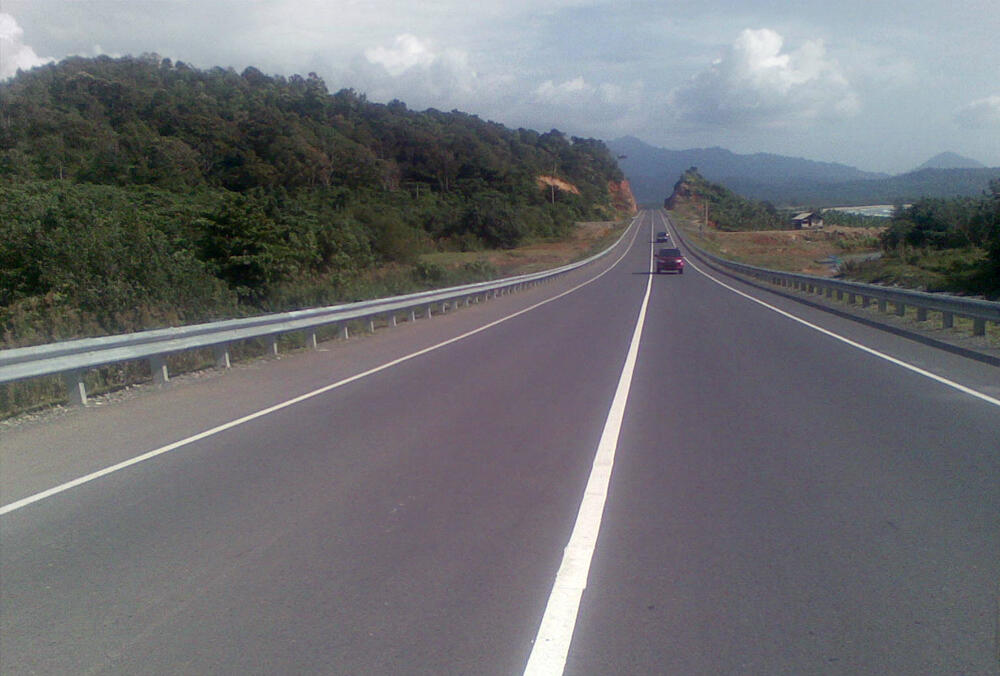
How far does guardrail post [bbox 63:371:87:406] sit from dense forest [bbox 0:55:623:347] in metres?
5.31

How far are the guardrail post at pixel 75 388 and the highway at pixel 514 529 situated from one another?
0.38m

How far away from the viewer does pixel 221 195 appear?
58.1 m

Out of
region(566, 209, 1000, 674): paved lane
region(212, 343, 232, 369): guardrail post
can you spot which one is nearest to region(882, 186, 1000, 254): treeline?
region(566, 209, 1000, 674): paved lane

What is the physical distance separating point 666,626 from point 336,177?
88109mm

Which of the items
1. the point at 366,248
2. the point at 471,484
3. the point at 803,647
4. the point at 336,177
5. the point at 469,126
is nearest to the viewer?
the point at 803,647

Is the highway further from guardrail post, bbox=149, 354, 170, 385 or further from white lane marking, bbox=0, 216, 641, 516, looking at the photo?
guardrail post, bbox=149, 354, 170, 385

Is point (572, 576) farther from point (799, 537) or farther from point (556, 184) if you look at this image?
point (556, 184)

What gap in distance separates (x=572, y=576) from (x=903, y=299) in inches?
691

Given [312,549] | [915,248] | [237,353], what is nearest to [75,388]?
[237,353]

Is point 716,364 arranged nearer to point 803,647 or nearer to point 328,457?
point 328,457

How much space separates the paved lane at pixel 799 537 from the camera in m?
4.35

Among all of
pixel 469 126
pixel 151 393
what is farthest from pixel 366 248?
pixel 469 126

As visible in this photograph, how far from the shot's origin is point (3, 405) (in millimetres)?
11461

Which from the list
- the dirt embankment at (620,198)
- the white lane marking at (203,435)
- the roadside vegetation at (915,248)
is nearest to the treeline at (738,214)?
the dirt embankment at (620,198)
